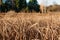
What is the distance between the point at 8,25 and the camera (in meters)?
1.04

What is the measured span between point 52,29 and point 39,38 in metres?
0.10

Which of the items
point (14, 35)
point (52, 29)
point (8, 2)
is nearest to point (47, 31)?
point (52, 29)

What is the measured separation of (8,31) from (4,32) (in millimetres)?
21

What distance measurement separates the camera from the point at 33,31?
0.99 meters

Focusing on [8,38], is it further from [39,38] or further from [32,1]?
[32,1]

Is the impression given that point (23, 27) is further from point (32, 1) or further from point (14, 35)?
point (32, 1)

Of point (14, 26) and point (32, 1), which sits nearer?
point (14, 26)

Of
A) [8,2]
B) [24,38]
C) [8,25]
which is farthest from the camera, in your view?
[8,2]

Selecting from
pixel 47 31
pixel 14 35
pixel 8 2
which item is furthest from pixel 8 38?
pixel 8 2

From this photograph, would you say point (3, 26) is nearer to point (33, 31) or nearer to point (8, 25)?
point (8, 25)

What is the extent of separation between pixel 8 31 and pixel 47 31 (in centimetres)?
17

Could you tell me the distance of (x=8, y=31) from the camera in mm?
990

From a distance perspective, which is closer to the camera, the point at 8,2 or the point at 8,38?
the point at 8,38

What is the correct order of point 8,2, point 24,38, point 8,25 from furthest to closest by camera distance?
point 8,2 → point 8,25 → point 24,38
